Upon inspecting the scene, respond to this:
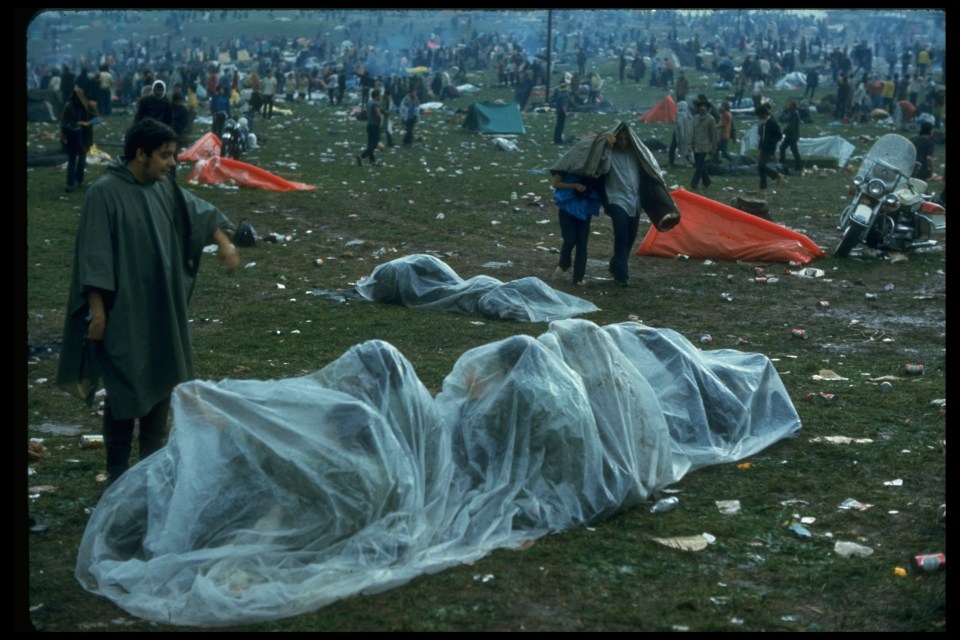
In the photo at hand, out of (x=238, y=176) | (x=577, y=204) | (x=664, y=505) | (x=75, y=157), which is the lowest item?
(x=664, y=505)

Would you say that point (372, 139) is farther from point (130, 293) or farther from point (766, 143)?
point (130, 293)

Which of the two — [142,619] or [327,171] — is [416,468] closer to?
[142,619]

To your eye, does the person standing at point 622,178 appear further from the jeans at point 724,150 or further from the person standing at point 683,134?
the jeans at point 724,150

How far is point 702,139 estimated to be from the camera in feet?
55.1

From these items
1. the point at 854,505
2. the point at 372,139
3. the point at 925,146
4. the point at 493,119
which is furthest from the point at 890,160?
the point at 493,119

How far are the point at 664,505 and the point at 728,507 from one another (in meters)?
0.27

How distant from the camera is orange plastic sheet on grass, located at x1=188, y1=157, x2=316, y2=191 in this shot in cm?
1547

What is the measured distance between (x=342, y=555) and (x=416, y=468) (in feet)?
1.47

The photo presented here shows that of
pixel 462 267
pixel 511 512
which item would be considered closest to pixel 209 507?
pixel 511 512

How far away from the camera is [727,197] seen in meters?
16.2

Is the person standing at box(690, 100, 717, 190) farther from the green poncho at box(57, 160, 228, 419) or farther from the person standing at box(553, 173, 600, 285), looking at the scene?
the green poncho at box(57, 160, 228, 419)

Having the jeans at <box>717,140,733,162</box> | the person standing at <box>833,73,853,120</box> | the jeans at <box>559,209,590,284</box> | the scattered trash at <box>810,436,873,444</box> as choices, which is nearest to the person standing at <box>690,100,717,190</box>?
the jeans at <box>717,140,733,162</box>

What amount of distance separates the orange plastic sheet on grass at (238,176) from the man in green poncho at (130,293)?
36.3 feet

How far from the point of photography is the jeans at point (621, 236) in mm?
9172
